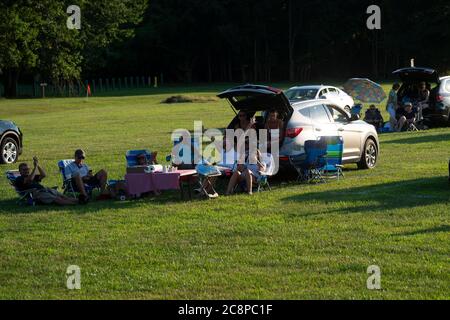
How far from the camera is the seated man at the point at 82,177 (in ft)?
48.4

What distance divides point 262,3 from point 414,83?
197ft

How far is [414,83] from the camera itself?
1080 inches

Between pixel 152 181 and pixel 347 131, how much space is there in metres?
4.68

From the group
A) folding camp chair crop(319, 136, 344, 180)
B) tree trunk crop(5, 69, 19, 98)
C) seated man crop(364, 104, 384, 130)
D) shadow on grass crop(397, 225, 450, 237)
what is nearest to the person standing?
seated man crop(364, 104, 384, 130)

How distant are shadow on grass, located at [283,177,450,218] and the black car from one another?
980 centimetres

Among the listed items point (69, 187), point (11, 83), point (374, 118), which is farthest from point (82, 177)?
point (11, 83)

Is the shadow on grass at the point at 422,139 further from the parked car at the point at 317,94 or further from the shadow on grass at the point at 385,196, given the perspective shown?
the parked car at the point at 317,94

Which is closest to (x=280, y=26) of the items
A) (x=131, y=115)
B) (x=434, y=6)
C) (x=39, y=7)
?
(x=434, y=6)

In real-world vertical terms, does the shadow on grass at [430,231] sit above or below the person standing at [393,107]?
below

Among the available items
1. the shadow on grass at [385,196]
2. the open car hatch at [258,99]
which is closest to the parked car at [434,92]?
the open car hatch at [258,99]

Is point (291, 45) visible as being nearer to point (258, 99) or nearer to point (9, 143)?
point (9, 143)

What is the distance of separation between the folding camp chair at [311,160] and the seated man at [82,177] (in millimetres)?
3514

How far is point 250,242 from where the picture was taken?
10.8 meters
